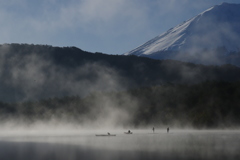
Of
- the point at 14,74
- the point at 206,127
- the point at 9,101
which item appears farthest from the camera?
the point at 14,74

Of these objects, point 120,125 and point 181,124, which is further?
point 120,125

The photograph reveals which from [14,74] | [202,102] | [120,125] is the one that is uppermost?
[14,74]

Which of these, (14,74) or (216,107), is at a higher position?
(14,74)

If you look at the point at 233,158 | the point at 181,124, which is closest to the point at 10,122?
the point at 181,124

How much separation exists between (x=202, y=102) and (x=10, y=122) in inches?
3361

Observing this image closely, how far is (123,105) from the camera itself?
145 metres

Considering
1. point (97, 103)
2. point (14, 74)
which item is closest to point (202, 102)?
point (97, 103)

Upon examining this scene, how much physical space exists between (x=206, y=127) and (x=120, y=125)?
3823cm

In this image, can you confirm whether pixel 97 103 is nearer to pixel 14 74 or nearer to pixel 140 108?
pixel 140 108

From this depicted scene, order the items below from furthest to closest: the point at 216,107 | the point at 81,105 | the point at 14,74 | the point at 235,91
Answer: the point at 14,74 → the point at 81,105 → the point at 235,91 → the point at 216,107

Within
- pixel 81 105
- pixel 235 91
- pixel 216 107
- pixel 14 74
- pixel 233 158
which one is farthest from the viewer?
pixel 14 74

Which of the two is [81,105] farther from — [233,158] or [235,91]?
[233,158]

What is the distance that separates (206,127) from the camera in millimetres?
104875

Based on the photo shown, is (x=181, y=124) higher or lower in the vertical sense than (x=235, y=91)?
lower
